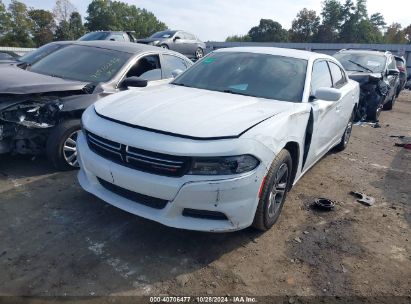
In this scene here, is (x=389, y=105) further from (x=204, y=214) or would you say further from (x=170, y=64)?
(x=204, y=214)

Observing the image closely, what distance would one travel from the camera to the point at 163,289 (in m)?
2.69

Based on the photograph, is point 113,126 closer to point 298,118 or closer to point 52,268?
point 52,268

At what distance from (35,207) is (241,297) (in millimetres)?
2284

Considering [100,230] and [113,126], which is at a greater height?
[113,126]

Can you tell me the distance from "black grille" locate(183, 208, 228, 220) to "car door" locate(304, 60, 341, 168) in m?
1.61

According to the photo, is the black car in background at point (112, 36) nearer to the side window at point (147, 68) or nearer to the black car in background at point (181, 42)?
the black car in background at point (181, 42)

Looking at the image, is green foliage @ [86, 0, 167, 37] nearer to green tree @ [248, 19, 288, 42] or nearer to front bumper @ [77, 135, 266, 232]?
green tree @ [248, 19, 288, 42]

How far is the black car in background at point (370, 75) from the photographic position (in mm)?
8914

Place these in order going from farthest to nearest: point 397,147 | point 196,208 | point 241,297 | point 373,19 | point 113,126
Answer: point 373,19 → point 397,147 → point 113,126 → point 196,208 → point 241,297

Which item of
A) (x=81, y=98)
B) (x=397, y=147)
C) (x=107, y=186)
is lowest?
(x=397, y=147)

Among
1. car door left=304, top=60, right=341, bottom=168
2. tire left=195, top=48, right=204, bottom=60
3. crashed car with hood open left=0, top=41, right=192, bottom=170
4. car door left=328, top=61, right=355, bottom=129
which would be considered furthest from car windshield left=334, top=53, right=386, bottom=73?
tire left=195, top=48, right=204, bottom=60

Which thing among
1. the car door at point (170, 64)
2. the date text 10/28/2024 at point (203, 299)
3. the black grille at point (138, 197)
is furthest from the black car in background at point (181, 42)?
the date text 10/28/2024 at point (203, 299)

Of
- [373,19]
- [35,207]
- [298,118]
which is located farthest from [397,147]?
[373,19]

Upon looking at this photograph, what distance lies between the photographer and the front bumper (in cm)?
282
